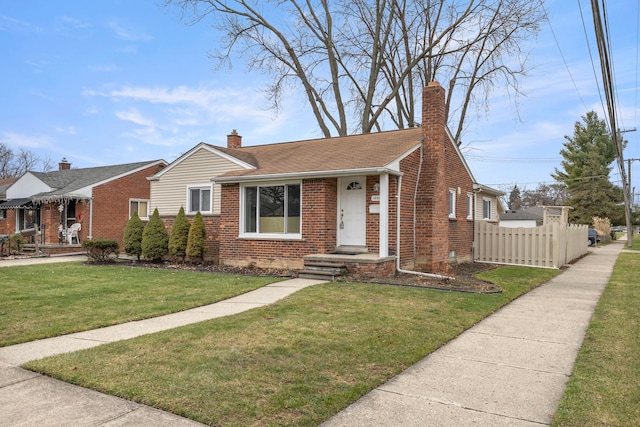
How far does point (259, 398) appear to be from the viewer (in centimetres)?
369

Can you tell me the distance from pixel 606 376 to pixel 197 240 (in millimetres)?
12342

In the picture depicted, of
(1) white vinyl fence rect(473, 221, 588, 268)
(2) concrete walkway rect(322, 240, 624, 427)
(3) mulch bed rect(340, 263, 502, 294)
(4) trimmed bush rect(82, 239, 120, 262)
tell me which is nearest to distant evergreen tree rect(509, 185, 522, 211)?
(1) white vinyl fence rect(473, 221, 588, 268)

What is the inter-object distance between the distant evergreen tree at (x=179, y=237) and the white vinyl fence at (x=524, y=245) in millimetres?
11154

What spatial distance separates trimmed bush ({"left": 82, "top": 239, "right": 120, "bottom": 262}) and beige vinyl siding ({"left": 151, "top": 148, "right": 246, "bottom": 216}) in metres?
2.23

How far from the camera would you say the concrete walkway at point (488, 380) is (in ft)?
11.5

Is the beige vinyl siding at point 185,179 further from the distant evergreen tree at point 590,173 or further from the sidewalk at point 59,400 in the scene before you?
the distant evergreen tree at point 590,173

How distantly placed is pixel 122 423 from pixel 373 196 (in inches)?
370

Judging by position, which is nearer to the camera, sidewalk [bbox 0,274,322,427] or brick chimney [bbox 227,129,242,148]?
sidewalk [bbox 0,274,322,427]

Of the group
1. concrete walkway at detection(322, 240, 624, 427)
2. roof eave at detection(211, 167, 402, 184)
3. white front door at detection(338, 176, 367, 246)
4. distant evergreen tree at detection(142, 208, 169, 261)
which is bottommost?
concrete walkway at detection(322, 240, 624, 427)

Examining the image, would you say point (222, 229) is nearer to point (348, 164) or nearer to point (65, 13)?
point (348, 164)

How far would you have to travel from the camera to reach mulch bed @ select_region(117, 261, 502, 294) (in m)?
9.91

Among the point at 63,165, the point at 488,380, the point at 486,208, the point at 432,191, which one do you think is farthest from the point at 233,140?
the point at 63,165

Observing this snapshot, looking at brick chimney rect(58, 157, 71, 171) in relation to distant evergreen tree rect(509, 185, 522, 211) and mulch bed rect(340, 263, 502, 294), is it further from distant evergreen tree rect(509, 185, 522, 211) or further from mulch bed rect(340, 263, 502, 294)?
distant evergreen tree rect(509, 185, 522, 211)

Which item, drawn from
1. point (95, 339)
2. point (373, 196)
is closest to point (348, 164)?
point (373, 196)
